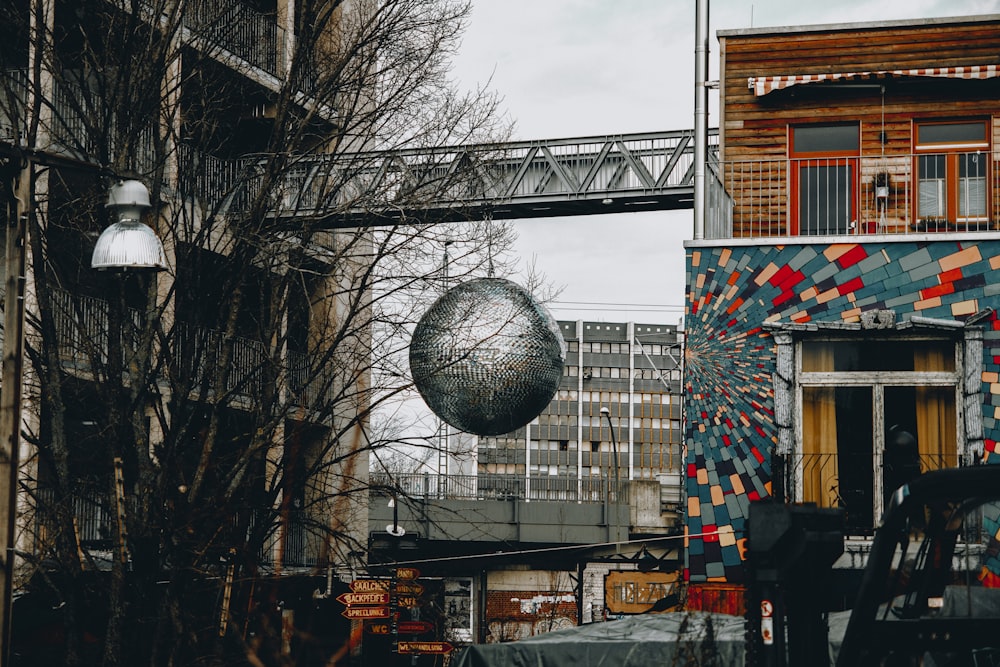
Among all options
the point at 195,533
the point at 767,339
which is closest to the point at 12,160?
the point at 195,533

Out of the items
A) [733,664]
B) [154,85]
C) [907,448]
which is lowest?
[733,664]

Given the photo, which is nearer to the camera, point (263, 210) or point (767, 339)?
point (263, 210)

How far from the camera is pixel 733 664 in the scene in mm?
11555

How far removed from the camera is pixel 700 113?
56.2 feet

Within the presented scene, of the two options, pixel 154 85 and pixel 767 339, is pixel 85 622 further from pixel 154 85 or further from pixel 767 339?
pixel 767 339

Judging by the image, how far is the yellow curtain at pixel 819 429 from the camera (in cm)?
1552

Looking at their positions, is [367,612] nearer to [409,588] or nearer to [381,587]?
[381,587]

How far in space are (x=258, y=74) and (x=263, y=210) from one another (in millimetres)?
9932

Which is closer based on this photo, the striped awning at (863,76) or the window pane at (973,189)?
the window pane at (973,189)

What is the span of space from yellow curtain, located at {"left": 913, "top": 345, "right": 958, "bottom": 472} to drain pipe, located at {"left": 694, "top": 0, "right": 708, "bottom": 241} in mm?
3087

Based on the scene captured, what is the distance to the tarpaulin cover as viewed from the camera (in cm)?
1212

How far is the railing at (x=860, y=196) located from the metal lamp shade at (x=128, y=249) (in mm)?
8867

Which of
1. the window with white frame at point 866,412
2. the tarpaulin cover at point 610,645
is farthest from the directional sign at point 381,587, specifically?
the window with white frame at point 866,412

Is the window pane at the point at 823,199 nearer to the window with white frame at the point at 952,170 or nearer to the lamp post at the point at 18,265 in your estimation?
the window with white frame at the point at 952,170
